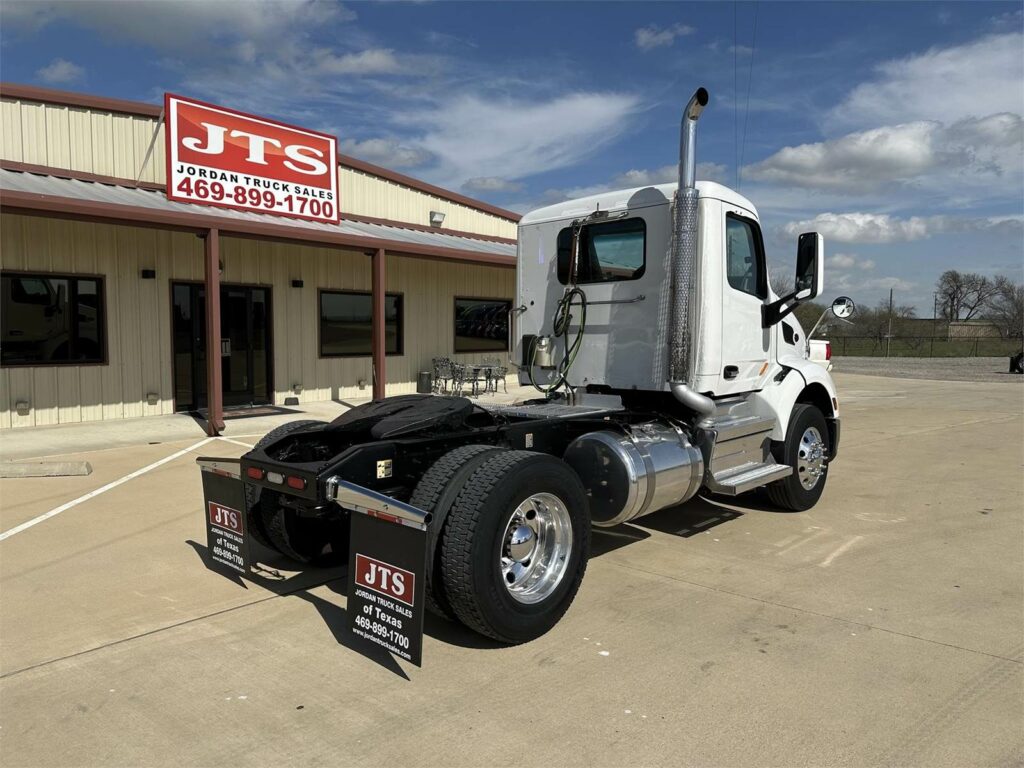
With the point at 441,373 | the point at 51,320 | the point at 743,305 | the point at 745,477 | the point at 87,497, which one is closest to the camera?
the point at 745,477

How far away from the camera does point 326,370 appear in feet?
47.9

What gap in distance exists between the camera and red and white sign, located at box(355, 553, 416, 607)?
325 cm

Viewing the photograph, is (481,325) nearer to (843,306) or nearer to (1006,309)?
(843,306)

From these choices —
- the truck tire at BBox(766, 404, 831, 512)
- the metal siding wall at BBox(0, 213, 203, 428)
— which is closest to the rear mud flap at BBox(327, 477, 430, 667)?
the truck tire at BBox(766, 404, 831, 512)

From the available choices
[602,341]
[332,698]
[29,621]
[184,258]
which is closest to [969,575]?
[602,341]

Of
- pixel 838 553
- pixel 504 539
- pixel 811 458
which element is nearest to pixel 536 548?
pixel 504 539

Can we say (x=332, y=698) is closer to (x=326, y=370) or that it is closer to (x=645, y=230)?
(x=645, y=230)

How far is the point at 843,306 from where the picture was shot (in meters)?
6.36

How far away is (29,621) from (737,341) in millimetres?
4900

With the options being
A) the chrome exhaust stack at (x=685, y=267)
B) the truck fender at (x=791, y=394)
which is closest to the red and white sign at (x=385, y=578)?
the chrome exhaust stack at (x=685, y=267)

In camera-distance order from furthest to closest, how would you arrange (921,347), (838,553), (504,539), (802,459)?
(921,347)
(802,459)
(838,553)
(504,539)

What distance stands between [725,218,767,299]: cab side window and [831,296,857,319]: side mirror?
27.8 inches

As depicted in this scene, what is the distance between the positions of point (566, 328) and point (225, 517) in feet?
9.52

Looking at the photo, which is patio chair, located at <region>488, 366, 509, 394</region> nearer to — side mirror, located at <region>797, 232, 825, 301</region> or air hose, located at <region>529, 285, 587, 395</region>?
air hose, located at <region>529, 285, 587, 395</region>
